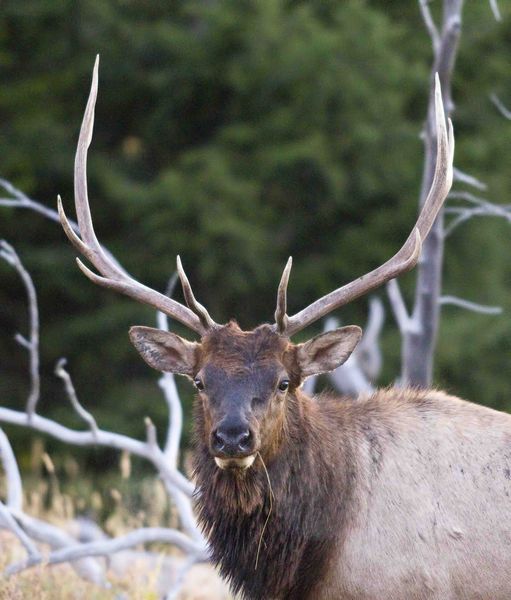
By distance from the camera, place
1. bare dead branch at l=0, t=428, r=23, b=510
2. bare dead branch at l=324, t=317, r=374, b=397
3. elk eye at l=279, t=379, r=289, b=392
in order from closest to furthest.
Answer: elk eye at l=279, t=379, r=289, b=392 < bare dead branch at l=0, t=428, r=23, b=510 < bare dead branch at l=324, t=317, r=374, b=397

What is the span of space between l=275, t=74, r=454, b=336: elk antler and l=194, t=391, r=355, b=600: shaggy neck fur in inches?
12.8

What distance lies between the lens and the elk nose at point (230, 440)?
4406 mm

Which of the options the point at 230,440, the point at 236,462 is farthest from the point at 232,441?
the point at 236,462

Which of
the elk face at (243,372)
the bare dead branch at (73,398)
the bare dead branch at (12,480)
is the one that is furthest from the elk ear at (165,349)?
the bare dead branch at (12,480)

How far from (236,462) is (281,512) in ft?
1.47

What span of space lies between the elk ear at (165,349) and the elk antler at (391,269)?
17.4 inches

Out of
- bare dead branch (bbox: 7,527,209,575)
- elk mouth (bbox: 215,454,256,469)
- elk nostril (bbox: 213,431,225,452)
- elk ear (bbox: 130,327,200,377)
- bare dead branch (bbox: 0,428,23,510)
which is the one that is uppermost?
elk ear (bbox: 130,327,200,377)

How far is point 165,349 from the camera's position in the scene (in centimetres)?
507

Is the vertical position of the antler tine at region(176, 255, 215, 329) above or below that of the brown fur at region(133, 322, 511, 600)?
above

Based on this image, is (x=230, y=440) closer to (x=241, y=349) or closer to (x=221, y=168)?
(x=241, y=349)

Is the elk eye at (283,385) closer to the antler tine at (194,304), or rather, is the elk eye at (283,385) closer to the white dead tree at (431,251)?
the antler tine at (194,304)

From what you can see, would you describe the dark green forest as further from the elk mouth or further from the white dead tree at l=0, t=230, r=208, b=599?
the elk mouth

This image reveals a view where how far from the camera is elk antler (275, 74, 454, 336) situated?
480 centimetres

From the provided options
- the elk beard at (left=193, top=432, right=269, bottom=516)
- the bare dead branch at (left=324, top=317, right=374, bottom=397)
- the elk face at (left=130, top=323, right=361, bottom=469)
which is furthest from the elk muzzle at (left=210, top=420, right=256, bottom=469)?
the bare dead branch at (left=324, top=317, right=374, bottom=397)
